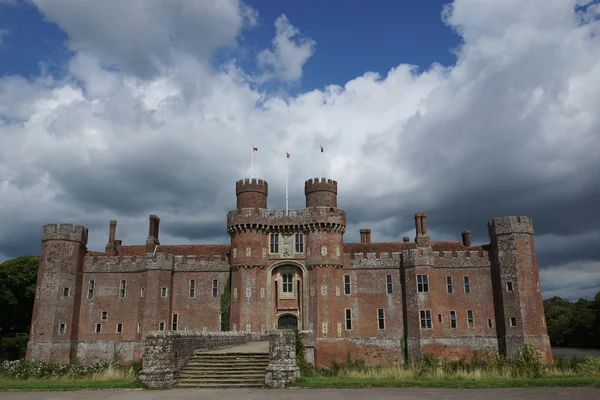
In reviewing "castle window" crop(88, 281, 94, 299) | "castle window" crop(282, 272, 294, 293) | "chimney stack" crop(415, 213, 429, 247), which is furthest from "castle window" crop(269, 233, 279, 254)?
"castle window" crop(88, 281, 94, 299)

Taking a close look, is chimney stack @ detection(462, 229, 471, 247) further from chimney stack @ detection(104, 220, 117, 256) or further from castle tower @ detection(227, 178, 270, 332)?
chimney stack @ detection(104, 220, 117, 256)

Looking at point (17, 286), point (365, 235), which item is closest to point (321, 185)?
point (365, 235)

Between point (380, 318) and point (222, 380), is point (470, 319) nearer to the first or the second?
point (380, 318)

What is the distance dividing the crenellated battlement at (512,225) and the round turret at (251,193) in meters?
20.1

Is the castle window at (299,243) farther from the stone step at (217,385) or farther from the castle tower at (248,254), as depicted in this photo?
the stone step at (217,385)

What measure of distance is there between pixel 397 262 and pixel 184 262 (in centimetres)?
1898

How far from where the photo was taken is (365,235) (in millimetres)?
47750

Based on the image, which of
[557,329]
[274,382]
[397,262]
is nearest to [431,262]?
[397,262]

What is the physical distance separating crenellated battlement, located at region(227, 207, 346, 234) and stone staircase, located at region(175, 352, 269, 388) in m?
19.0

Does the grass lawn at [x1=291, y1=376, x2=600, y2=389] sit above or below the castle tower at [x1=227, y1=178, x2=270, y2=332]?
below

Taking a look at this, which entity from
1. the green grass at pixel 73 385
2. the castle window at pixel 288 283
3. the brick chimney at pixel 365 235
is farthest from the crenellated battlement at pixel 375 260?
the green grass at pixel 73 385

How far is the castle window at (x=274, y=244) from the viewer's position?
139ft

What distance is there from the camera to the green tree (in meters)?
53.2

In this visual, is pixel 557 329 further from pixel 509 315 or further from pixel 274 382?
pixel 274 382
